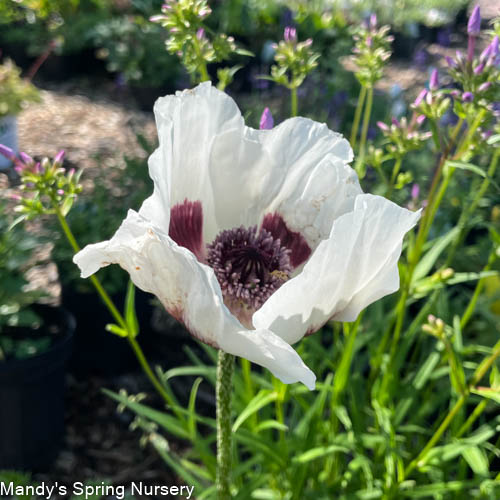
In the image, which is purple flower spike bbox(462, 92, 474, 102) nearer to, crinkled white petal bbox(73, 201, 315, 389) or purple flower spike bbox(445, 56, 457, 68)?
purple flower spike bbox(445, 56, 457, 68)

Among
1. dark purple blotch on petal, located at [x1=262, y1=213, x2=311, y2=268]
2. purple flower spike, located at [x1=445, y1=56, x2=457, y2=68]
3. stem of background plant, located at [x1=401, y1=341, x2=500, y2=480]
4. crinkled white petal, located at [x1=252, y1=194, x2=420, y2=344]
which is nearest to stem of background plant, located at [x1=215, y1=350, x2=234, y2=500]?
crinkled white petal, located at [x1=252, y1=194, x2=420, y2=344]

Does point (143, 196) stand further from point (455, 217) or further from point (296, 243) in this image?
point (296, 243)

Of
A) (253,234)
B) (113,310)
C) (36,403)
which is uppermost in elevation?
(253,234)

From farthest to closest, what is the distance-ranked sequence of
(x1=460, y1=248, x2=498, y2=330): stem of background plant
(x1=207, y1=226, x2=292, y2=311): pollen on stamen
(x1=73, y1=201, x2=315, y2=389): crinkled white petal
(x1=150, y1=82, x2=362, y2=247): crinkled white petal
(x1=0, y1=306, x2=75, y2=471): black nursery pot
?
(x1=0, y1=306, x2=75, y2=471): black nursery pot → (x1=460, y1=248, x2=498, y2=330): stem of background plant → (x1=207, y1=226, x2=292, y2=311): pollen on stamen → (x1=150, y1=82, x2=362, y2=247): crinkled white petal → (x1=73, y1=201, x2=315, y2=389): crinkled white petal

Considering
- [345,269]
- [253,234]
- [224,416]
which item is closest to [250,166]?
[253,234]

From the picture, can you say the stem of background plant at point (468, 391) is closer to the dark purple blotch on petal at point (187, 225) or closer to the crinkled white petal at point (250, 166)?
the crinkled white petal at point (250, 166)

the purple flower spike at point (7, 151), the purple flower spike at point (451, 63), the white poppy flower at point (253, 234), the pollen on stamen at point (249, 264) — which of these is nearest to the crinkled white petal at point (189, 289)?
the white poppy flower at point (253, 234)

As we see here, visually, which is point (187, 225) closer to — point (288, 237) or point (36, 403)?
point (288, 237)
